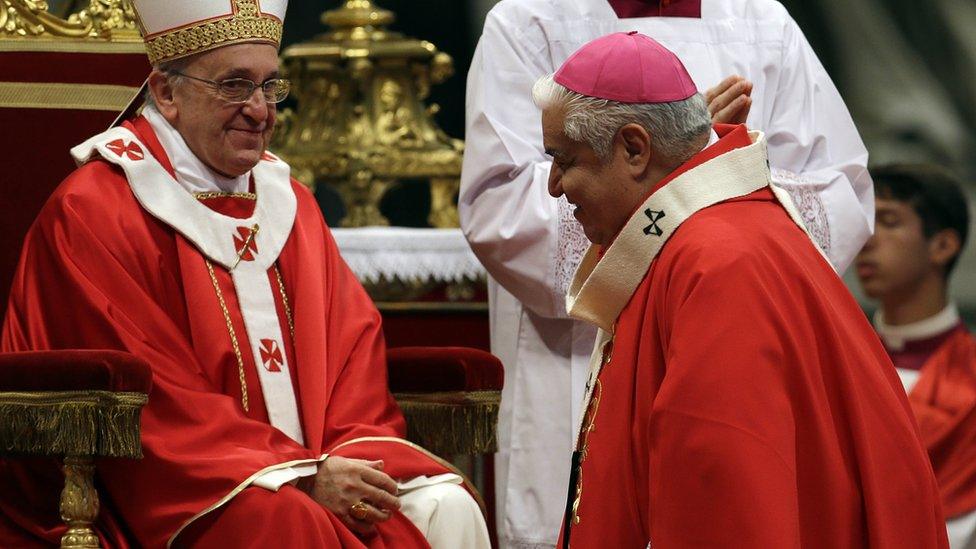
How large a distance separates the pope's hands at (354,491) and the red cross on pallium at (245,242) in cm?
62

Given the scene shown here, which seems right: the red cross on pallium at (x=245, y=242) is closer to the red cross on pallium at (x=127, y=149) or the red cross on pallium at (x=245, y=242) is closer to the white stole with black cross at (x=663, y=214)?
the red cross on pallium at (x=127, y=149)

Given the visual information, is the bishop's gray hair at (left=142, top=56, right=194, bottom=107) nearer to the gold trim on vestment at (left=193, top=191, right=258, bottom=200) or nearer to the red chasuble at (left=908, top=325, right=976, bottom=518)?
the gold trim on vestment at (left=193, top=191, right=258, bottom=200)

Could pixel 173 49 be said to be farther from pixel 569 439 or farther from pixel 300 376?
pixel 569 439

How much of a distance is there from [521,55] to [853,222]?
99cm

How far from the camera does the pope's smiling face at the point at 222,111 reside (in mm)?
4078

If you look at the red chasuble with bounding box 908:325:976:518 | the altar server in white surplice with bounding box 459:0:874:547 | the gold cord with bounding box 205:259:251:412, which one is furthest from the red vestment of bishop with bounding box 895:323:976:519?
the gold cord with bounding box 205:259:251:412

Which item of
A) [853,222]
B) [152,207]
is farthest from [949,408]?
[152,207]

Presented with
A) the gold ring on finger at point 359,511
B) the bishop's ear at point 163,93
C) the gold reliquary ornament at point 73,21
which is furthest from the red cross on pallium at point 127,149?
the gold ring on finger at point 359,511

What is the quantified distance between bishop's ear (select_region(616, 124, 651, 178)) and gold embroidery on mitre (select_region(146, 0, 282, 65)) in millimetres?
1402

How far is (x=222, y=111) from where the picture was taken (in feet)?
13.3

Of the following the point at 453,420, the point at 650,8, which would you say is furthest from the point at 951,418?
the point at 453,420

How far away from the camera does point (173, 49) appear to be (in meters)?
4.11

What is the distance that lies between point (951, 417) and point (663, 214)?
10.6 ft

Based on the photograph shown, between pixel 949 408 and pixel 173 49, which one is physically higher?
pixel 173 49
